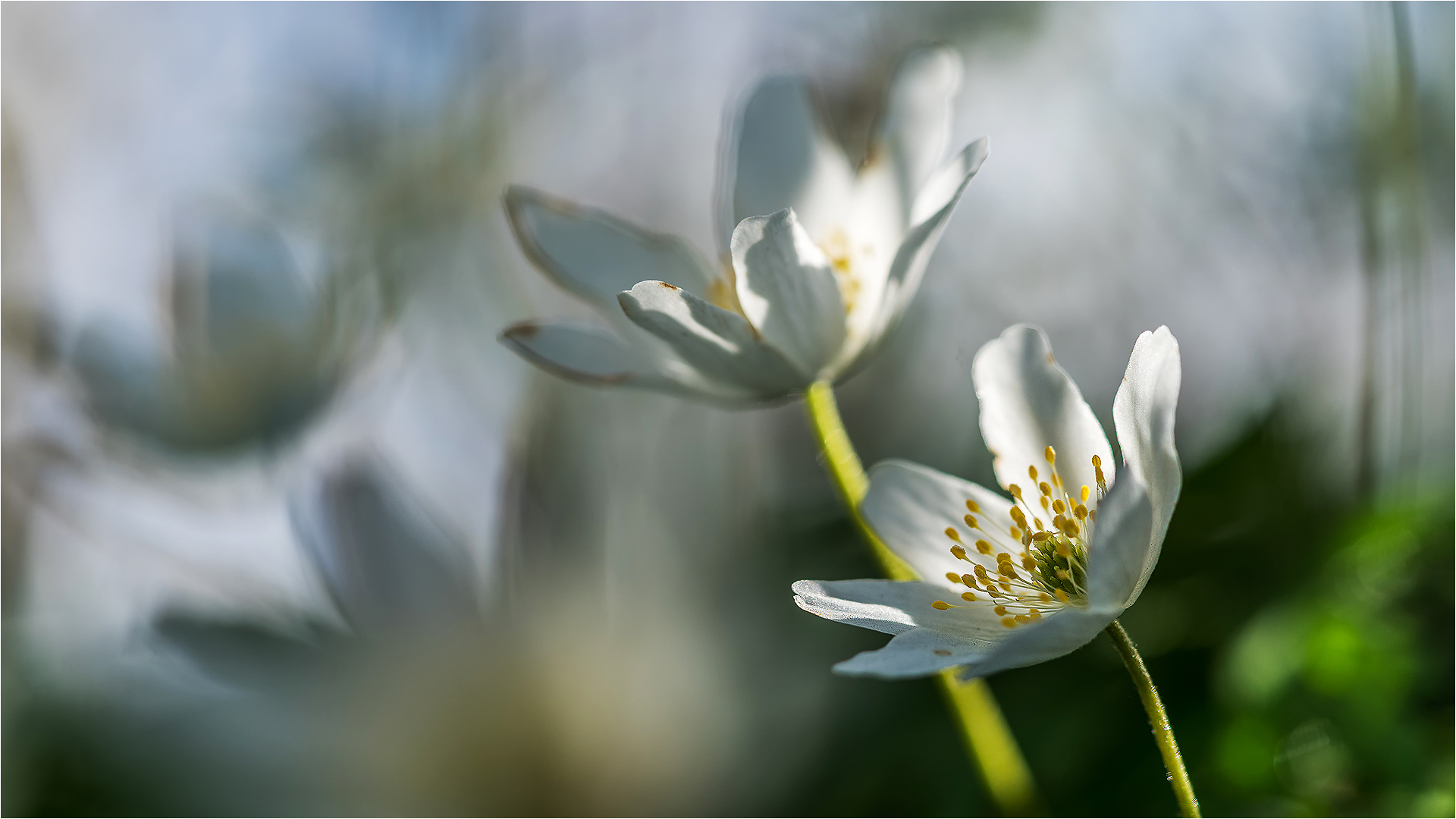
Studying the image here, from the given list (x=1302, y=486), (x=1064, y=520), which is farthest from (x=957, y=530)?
(x=1302, y=486)

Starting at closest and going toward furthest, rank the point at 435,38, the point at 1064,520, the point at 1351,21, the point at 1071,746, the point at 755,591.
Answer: the point at 1064,520 < the point at 1071,746 < the point at 1351,21 < the point at 755,591 < the point at 435,38

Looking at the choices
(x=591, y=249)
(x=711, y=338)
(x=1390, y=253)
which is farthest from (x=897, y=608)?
(x=1390, y=253)

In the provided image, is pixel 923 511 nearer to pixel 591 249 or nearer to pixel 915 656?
pixel 915 656

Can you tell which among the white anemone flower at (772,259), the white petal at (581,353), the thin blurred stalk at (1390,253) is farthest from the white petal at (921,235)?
the thin blurred stalk at (1390,253)

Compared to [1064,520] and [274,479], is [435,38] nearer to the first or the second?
[274,479]

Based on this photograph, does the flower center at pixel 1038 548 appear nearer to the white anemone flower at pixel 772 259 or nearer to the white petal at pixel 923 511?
the white petal at pixel 923 511

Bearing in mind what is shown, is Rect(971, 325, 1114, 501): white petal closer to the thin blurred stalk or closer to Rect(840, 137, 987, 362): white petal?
Rect(840, 137, 987, 362): white petal
